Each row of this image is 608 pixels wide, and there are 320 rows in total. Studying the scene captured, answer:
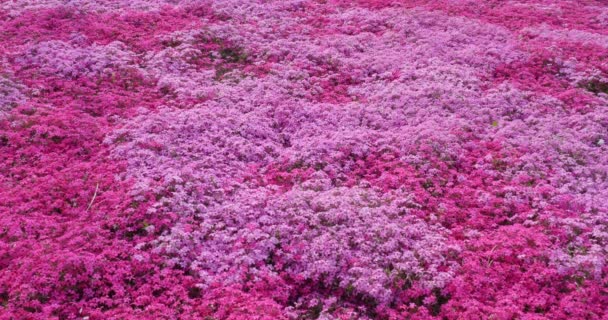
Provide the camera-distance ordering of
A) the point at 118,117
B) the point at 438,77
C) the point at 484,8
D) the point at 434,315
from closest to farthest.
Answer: the point at 434,315 < the point at 118,117 < the point at 438,77 < the point at 484,8

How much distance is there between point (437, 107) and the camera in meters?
18.5

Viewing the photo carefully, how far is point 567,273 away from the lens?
11.6 m

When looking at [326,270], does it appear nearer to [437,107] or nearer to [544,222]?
[544,222]

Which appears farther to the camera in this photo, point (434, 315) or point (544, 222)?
point (544, 222)

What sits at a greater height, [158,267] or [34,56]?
[34,56]

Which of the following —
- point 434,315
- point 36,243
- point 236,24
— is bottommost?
point 434,315

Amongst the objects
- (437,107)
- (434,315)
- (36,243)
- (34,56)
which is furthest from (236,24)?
(434,315)

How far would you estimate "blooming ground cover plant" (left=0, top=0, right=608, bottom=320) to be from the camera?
11336mm

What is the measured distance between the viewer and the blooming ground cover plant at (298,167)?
11336 mm

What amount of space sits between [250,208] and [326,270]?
3010 mm

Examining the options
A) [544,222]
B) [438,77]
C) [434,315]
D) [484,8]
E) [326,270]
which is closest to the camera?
[434,315]

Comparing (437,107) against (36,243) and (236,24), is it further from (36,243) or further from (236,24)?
(36,243)

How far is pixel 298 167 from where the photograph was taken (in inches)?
622

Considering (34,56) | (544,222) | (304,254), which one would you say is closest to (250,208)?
(304,254)
